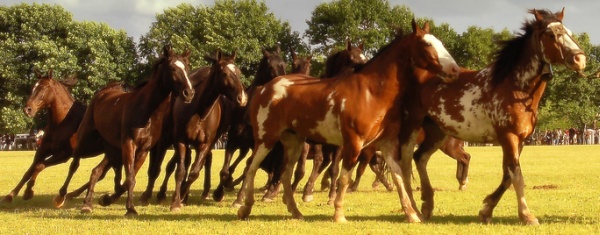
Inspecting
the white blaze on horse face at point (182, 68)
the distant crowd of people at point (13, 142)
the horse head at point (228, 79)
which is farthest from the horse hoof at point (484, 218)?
the distant crowd of people at point (13, 142)

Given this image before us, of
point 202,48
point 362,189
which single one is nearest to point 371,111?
point 362,189

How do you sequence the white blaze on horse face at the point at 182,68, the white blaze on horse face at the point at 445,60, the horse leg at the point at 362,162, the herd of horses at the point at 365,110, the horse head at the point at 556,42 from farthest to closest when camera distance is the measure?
1. the horse leg at the point at 362,162
2. the white blaze on horse face at the point at 182,68
3. the white blaze on horse face at the point at 445,60
4. the herd of horses at the point at 365,110
5. the horse head at the point at 556,42

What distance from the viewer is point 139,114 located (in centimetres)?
1368

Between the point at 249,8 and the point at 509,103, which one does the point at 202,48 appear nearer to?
the point at 249,8

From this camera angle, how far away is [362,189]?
1962 centimetres

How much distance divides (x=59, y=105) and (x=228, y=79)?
5210 mm

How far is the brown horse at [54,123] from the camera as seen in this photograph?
17.1m

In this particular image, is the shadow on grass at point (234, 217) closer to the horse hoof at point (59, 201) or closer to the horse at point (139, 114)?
the horse hoof at point (59, 201)

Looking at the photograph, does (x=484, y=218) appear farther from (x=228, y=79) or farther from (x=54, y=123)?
(x=54, y=123)

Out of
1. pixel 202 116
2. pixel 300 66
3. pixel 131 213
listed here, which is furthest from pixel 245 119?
pixel 131 213

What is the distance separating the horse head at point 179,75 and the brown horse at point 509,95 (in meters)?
3.99

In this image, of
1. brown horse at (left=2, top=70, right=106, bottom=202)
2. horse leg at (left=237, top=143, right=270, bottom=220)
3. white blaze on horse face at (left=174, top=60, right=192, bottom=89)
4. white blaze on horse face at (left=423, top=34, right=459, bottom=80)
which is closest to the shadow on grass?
horse leg at (left=237, top=143, right=270, bottom=220)

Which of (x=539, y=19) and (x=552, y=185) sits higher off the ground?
(x=539, y=19)

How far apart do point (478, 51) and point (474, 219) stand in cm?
5651
